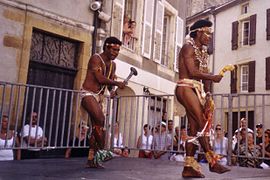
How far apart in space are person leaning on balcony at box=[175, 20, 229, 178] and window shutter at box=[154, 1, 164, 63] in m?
9.75

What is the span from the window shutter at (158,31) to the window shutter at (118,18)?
7.85 feet

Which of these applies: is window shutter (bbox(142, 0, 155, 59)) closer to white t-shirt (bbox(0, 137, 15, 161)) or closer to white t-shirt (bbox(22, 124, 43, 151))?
white t-shirt (bbox(22, 124, 43, 151))

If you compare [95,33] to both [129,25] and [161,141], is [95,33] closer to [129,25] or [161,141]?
[129,25]

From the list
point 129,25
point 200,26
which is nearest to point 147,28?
point 129,25

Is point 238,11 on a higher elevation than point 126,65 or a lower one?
higher

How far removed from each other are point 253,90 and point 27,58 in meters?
15.3

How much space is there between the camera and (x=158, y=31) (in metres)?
15.4

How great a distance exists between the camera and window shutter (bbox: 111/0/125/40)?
42.0 ft

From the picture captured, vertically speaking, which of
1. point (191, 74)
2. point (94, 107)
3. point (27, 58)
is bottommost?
point (94, 107)

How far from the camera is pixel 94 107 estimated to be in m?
6.12

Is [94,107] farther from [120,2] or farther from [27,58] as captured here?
[120,2]

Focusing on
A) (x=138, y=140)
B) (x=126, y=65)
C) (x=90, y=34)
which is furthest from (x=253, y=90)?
(x=138, y=140)

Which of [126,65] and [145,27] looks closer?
[126,65]

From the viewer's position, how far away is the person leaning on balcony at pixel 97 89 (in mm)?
6133
